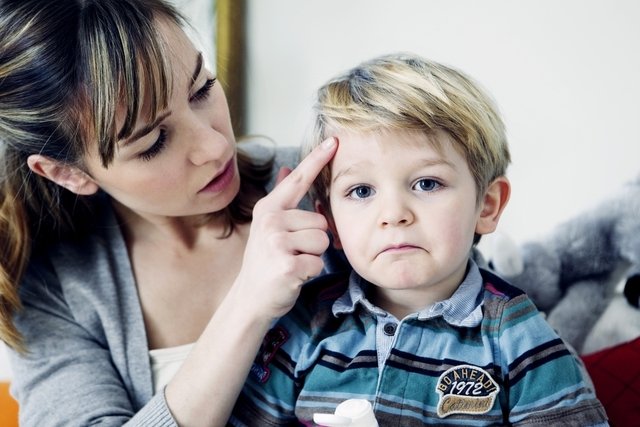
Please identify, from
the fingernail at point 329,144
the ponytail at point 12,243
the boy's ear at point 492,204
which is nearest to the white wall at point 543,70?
the boy's ear at point 492,204

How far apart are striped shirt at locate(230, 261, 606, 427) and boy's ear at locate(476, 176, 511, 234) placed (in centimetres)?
8

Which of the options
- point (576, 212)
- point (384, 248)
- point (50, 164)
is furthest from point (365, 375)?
point (576, 212)

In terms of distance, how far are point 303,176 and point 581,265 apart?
2.76 feet

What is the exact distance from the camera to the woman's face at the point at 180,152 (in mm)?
1045

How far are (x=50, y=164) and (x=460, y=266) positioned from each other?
702 millimetres

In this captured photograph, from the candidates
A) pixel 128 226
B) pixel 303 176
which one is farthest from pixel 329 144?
pixel 128 226

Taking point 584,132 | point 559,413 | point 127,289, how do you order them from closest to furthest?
point 559,413, point 127,289, point 584,132

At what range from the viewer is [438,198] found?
950 mm

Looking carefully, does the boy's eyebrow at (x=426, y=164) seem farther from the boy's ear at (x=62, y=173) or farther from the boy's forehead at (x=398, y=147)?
the boy's ear at (x=62, y=173)

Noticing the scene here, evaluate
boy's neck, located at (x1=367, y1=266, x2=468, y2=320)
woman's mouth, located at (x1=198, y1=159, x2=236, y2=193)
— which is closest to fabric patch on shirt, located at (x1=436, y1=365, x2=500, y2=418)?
boy's neck, located at (x1=367, y1=266, x2=468, y2=320)

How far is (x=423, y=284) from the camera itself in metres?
0.97

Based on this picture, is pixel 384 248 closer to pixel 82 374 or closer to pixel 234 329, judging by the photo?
pixel 234 329

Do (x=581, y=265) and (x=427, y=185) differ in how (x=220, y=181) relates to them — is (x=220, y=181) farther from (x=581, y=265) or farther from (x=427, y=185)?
(x=581, y=265)

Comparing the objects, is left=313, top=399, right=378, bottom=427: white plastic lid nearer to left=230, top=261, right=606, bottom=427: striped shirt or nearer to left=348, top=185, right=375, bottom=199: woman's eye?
left=230, top=261, right=606, bottom=427: striped shirt
